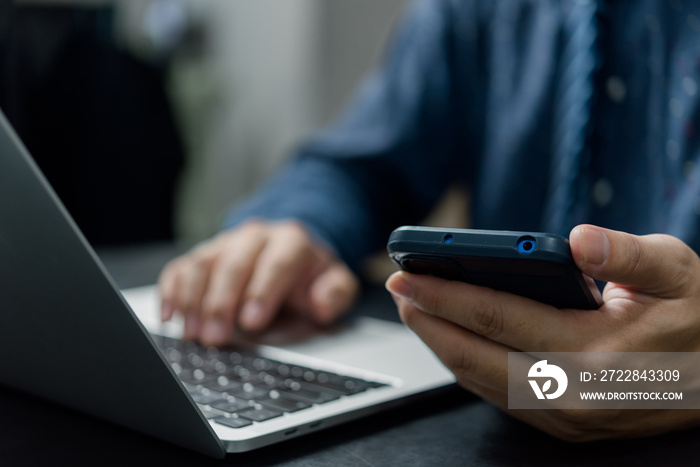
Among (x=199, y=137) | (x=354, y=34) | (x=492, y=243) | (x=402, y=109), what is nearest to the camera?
(x=492, y=243)

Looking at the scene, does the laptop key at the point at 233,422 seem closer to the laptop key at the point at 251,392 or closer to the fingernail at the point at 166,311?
the laptop key at the point at 251,392

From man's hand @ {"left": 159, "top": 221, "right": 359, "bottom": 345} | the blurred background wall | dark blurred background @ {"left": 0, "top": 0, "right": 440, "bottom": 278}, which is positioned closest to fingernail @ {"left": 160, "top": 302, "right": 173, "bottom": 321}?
man's hand @ {"left": 159, "top": 221, "right": 359, "bottom": 345}

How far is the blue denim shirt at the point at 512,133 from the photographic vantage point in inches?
21.9

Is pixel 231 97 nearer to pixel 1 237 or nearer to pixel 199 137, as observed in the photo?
pixel 199 137

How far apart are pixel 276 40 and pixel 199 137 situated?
0.36 meters

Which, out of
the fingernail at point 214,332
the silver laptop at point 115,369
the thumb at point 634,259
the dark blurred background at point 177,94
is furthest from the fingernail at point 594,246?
the dark blurred background at point 177,94

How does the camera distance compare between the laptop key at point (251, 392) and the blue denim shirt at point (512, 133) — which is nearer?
the laptop key at point (251, 392)

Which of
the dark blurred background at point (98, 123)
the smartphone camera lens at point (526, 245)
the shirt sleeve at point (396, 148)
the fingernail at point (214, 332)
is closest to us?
the smartphone camera lens at point (526, 245)

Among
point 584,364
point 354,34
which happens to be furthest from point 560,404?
point 354,34

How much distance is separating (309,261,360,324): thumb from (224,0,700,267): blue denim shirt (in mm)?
79

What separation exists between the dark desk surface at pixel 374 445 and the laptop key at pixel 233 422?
0.01 meters

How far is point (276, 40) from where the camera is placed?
1881 mm

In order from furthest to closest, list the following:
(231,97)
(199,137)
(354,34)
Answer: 1. (231,97)
2. (199,137)
3. (354,34)

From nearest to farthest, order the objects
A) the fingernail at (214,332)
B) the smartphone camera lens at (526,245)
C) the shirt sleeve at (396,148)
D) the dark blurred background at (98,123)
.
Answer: the smartphone camera lens at (526,245), the fingernail at (214,332), the shirt sleeve at (396,148), the dark blurred background at (98,123)
